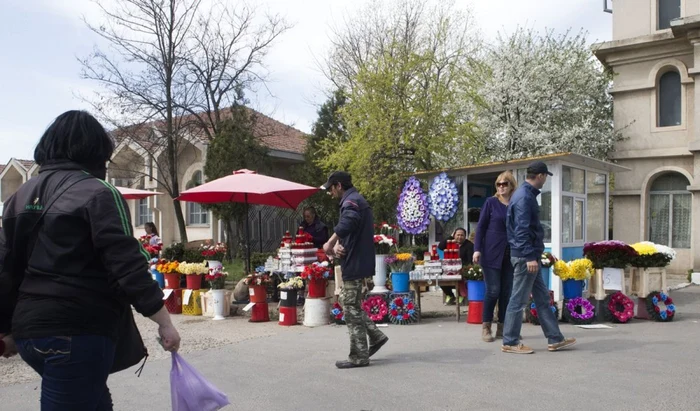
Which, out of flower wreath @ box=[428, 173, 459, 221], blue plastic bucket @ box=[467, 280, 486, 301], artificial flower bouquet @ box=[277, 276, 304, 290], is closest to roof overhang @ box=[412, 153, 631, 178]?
flower wreath @ box=[428, 173, 459, 221]

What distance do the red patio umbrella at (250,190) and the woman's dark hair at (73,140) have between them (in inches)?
302

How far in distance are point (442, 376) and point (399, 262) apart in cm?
367

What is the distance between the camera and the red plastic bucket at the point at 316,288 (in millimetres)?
9414

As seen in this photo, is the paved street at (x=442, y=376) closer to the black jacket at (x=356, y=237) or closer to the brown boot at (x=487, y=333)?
the brown boot at (x=487, y=333)

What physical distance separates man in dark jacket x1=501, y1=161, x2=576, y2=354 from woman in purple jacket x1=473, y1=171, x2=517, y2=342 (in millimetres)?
510


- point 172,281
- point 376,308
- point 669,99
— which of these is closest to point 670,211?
point 669,99

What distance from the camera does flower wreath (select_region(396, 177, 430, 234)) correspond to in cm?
1401

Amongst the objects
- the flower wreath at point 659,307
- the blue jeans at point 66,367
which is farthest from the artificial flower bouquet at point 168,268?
the blue jeans at point 66,367

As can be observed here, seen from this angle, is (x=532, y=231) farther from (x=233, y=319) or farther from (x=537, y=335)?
(x=233, y=319)

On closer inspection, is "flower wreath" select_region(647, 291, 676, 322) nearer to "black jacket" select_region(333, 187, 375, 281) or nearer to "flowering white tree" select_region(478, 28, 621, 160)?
"black jacket" select_region(333, 187, 375, 281)

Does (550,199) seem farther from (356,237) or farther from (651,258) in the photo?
(356,237)

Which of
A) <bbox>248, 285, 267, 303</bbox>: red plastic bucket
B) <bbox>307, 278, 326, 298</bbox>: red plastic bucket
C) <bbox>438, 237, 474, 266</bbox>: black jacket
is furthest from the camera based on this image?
<bbox>438, 237, 474, 266</bbox>: black jacket

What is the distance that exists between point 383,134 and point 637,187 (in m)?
7.57

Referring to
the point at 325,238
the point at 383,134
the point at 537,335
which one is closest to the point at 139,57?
the point at 383,134
